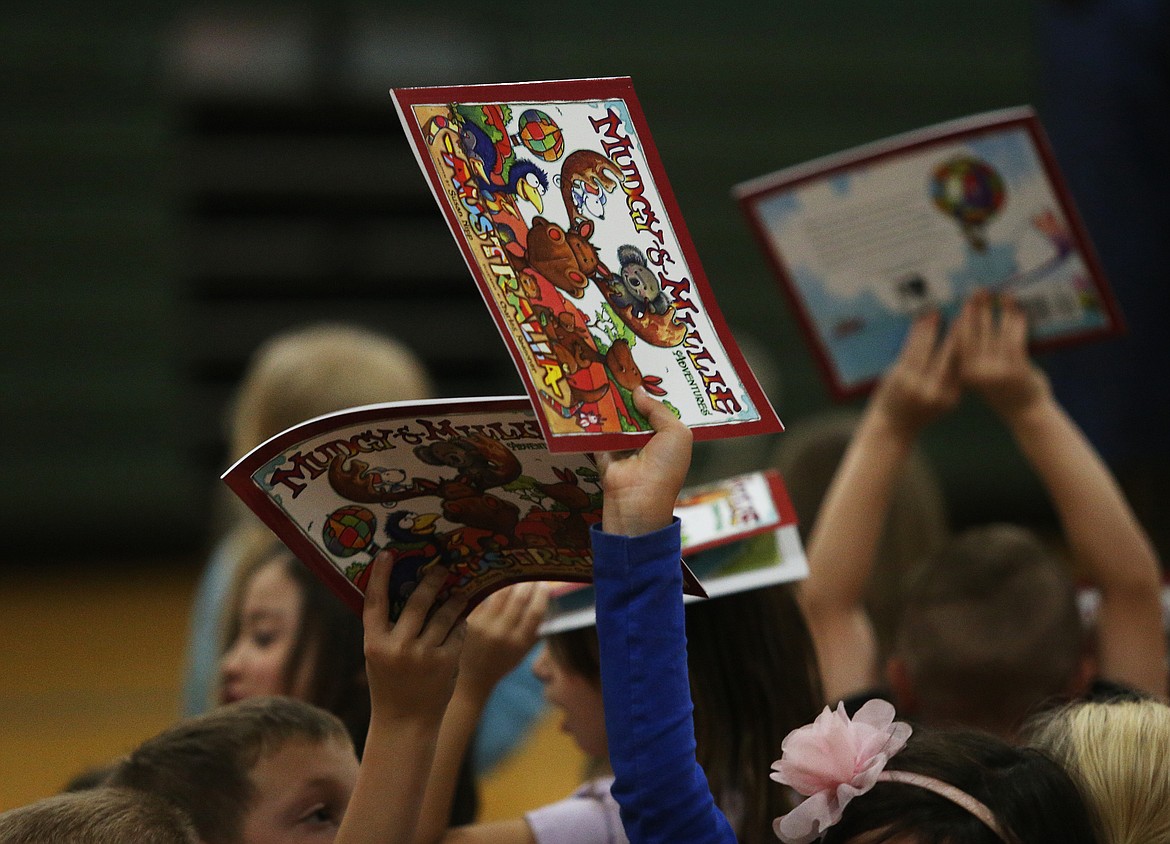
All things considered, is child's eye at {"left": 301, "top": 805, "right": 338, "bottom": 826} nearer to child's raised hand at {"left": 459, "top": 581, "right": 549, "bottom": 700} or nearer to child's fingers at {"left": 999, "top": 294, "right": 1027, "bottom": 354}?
child's raised hand at {"left": 459, "top": 581, "right": 549, "bottom": 700}

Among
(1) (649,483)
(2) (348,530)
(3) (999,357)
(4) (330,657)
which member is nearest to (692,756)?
(1) (649,483)

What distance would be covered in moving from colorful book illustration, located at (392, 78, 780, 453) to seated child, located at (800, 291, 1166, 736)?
0.83 m

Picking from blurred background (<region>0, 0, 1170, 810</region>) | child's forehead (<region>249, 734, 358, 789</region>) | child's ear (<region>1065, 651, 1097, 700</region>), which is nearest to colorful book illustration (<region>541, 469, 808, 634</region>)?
child's forehead (<region>249, 734, 358, 789</region>)

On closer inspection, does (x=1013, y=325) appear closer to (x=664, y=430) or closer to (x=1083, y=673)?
(x=1083, y=673)

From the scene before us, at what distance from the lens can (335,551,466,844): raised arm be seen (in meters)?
1.36

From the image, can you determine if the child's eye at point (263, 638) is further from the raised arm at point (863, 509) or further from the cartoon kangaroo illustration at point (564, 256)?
the cartoon kangaroo illustration at point (564, 256)

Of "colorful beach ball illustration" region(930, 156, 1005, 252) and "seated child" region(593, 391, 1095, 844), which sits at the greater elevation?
"colorful beach ball illustration" region(930, 156, 1005, 252)

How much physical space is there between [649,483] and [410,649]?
29cm

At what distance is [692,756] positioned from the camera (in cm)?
127

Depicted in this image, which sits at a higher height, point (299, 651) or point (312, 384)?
point (312, 384)

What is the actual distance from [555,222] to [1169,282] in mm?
1800

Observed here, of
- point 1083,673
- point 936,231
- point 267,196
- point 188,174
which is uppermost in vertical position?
point 188,174

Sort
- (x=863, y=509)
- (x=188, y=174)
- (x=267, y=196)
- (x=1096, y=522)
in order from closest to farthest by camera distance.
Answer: (x=1096, y=522)
(x=863, y=509)
(x=188, y=174)
(x=267, y=196)


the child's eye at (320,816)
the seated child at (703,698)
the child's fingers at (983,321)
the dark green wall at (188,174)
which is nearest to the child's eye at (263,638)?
the seated child at (703,698)
